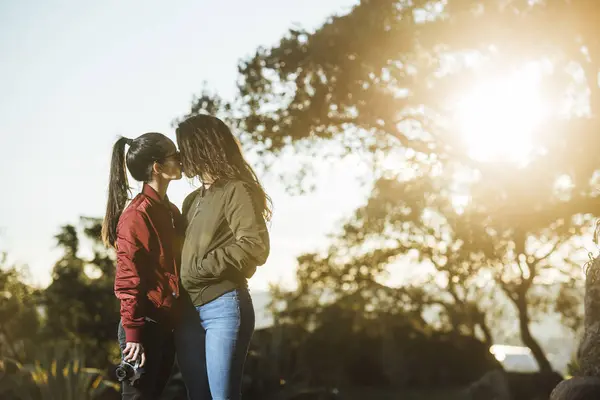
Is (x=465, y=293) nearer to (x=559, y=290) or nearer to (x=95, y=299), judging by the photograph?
(x=559, y=290)

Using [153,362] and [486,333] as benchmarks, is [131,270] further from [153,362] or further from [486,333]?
[486,333]

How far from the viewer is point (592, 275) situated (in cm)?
392

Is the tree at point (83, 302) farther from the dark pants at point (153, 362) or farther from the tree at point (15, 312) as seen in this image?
the dark pants at point (153, 362)

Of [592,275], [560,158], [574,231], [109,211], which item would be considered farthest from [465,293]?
[109,211]

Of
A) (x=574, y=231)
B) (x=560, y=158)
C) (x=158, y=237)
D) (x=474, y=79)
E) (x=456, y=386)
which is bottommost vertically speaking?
(x=456, y=386)

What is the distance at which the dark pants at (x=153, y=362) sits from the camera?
8.19 ft

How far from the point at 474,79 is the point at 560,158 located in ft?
6.20

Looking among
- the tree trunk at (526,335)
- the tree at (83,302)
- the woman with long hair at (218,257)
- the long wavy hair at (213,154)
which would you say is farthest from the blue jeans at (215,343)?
the tree trunk at (526,335)

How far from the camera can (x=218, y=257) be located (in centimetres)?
248

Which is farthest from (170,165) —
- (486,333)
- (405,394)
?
(486,333)

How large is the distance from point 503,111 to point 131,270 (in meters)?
10.9

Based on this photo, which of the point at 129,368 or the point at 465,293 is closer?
the point at 129,368

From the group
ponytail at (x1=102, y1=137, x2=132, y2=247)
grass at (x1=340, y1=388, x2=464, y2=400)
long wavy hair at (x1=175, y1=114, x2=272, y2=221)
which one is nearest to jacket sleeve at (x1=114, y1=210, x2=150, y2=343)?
ponytail at (x1=102, y1=137, x2=132, y2=247)

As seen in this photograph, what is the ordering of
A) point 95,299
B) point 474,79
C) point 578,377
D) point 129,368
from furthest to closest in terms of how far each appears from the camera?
point 95,299, point 474,79, point 578,377, point 129,368
